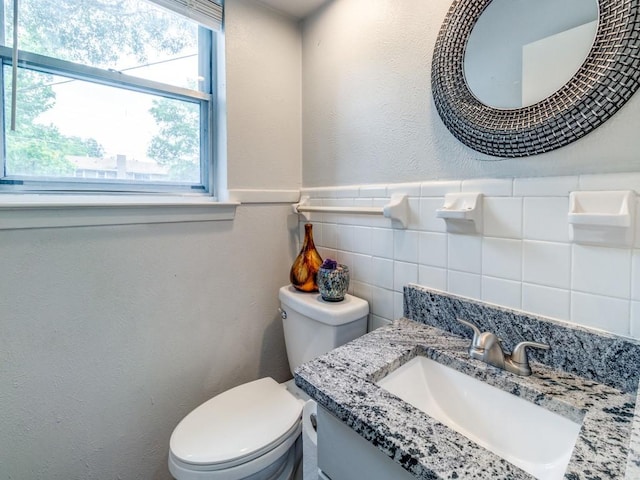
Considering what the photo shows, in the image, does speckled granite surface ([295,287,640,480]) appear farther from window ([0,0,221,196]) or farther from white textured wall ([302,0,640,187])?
window ([0,0,221,196])

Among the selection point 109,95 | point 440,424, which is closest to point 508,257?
point 440,424

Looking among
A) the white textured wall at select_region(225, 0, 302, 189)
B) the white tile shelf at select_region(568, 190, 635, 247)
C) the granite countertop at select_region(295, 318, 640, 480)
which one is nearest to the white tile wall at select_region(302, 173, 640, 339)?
the white tile shelf at select_region(568, 190, 635, 247)

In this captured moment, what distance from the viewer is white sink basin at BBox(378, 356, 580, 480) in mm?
587

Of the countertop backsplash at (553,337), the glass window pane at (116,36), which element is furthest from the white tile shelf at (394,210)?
the glass window pane at (116,36)

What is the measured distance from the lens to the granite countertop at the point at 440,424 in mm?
447

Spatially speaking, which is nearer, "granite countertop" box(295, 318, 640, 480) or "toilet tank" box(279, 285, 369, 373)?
"granite countertop" box(295, 318, 640, 480)

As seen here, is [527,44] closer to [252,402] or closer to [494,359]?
[494,359]

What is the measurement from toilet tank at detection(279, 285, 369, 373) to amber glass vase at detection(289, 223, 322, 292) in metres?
0.03

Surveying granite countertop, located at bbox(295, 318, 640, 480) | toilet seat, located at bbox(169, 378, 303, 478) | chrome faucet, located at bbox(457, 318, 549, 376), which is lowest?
toilet seat, located at bbox(169, 378, 303, 478)

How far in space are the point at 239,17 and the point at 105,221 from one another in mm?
929

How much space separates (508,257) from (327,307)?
1.87 feet

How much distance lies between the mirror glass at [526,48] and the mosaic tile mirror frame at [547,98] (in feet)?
0.06

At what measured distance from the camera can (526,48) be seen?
0.75m

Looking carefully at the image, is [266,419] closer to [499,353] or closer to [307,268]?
[307,268]
